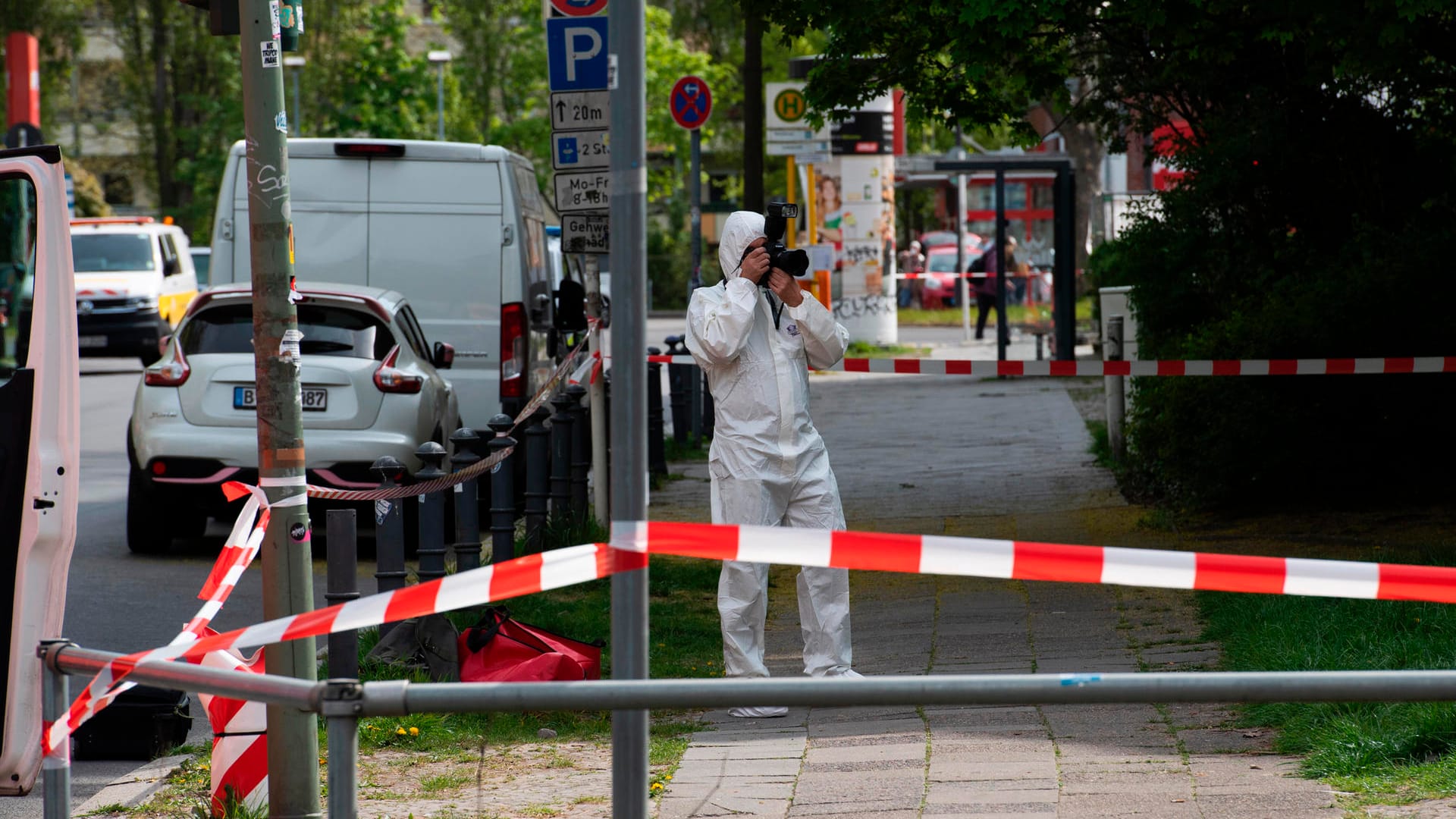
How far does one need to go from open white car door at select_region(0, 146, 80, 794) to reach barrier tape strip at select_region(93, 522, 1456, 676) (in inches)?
47.7

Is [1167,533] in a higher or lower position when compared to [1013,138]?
lower

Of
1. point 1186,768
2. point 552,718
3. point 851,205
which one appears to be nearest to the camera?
point 1186,768

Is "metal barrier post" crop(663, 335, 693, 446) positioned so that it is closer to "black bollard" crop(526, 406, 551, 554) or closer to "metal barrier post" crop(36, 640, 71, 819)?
"black bollard" crop(526, 406, 551, 554)

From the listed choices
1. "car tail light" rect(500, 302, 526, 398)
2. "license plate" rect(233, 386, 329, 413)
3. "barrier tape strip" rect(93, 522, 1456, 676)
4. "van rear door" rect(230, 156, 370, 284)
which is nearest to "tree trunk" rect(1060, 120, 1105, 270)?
"car tail light" rect(500, 302, 526, 398)

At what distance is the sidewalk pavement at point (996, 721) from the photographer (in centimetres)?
502

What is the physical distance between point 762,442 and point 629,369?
339 cm

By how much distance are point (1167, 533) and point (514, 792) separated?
5.56 meters

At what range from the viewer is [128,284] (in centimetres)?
2650

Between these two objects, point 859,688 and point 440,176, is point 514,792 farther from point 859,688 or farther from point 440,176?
point 440,176

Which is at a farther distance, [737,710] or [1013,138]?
[1013,138]

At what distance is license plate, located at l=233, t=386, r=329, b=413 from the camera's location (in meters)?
10.3

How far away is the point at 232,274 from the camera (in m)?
12.6

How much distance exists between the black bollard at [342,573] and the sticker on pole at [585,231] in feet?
16.2

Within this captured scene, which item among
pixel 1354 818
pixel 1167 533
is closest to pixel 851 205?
pixel 1167 533
